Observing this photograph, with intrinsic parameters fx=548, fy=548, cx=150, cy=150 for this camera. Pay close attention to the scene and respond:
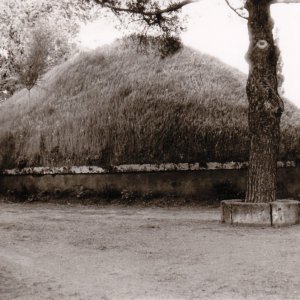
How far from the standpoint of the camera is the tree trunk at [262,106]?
8.08 m

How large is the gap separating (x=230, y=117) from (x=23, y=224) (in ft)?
18.0

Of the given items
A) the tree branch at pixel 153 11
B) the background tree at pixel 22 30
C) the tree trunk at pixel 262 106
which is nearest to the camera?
the tree trunk at pixel 262 106

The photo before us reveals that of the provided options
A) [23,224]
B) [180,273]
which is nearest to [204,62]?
[23,224]

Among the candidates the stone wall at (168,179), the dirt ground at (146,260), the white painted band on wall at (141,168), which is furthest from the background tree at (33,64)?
the dirt ground at (146,260)

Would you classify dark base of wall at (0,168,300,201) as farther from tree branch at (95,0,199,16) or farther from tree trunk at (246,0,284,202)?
tree branch at (95,0,199,16)

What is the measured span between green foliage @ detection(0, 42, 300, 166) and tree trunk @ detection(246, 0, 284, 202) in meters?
2.66

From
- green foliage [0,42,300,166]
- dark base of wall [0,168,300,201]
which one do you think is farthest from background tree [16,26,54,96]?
dark base of wall [0,168,300,201]

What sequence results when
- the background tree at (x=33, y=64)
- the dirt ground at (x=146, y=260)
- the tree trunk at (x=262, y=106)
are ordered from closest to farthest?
the dirt ground at (x=146, y=260)
the tree trunk at (x=262, y=106)
the background tree at (x=33, y=64)

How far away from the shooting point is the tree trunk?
8078mm

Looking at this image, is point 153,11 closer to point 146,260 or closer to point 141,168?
point 141,168

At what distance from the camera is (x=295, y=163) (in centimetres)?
1123

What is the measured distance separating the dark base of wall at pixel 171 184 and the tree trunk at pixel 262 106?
3047mm

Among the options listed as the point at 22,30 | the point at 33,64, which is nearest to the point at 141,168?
the point at 33,64

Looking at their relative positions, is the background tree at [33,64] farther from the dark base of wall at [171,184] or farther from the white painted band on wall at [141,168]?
the dark base of wall at [171,184]
